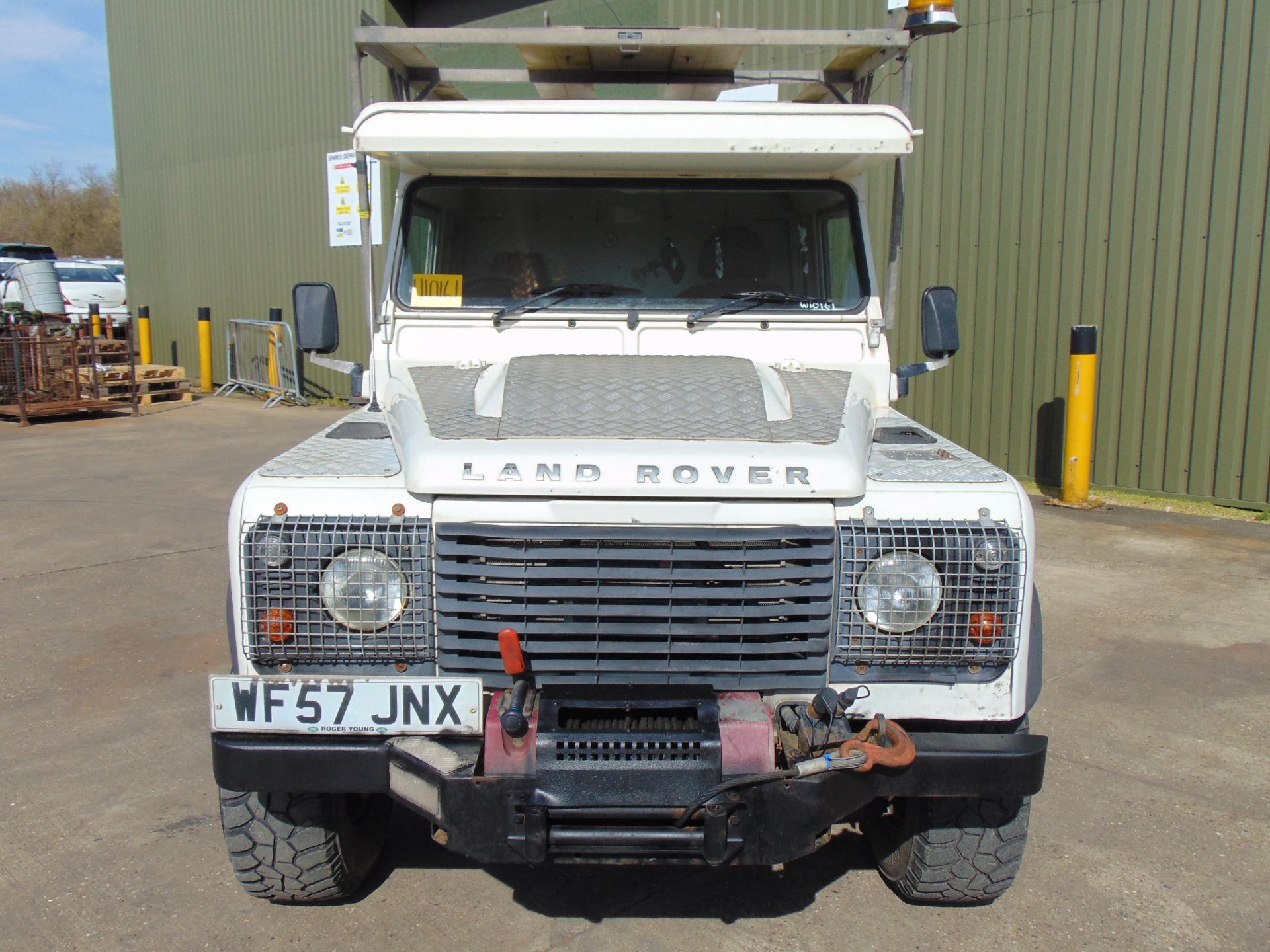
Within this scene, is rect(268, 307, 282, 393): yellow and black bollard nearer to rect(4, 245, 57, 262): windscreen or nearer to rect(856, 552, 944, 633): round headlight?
rect(856, 552, 944, 633): round headlight

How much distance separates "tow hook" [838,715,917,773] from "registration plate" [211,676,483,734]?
0.90 m

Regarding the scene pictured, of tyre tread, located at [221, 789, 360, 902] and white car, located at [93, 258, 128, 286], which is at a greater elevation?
white car, located at [93, 258, 128, 286]

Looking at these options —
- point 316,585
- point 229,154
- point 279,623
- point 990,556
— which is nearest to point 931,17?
point 990,556

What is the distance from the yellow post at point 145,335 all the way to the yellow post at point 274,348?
5075 mm

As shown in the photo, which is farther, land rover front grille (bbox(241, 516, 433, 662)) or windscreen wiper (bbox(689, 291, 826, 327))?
windscreen wiper (bbox(689, 291, 826, 327))

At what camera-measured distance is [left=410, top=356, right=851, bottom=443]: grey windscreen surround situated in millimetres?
2949

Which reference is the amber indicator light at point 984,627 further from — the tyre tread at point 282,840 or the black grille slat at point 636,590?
the tyre tread at point 282,840

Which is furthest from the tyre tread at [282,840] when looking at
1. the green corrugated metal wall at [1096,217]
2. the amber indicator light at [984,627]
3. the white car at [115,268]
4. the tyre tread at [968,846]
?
the white car at [115,268]

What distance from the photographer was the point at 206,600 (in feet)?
20.2

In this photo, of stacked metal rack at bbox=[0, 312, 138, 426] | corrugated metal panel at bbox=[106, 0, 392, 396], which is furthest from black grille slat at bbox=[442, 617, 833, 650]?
corrugated metal panel at bbox=[106, 0, 392, 396]

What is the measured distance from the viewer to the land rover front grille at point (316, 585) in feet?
8.72

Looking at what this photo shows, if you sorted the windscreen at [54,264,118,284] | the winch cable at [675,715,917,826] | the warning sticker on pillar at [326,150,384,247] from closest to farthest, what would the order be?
the winch cable at [675,715,917,826]
the warning sticker on pillar at [326,150,384,247]
the windscreen at [54,264,118,284]

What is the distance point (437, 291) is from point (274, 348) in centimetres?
1259

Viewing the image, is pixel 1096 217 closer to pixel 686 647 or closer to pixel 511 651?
pixel 686 647
